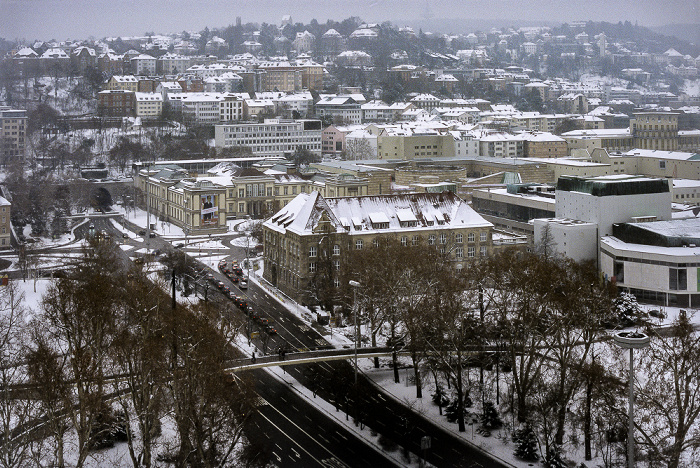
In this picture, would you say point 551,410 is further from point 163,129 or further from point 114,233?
point 163,129

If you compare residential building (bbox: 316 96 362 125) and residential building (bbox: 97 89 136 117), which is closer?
residential building (bbox: 97 89 136 117)

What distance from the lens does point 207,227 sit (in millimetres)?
45062

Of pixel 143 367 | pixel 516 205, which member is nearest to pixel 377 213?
pixel 516 205

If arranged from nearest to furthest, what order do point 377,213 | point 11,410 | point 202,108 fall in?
point 11,410
point 377,213
point 202,108

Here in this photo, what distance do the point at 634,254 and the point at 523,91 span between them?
7785cm

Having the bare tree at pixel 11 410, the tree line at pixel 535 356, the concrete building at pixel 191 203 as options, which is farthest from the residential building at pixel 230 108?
the bare tree at pixel 11 410

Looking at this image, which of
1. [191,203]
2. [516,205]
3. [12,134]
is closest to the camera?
[516,205]

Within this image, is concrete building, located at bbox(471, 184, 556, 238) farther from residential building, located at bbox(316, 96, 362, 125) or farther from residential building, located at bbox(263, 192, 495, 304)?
residential building, located at bbox(316, 96, 362, 125)

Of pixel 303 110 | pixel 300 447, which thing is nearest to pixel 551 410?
pixel 300 447

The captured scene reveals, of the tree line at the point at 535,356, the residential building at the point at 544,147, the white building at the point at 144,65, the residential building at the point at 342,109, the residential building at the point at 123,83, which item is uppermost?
the white building at the point at 144,65

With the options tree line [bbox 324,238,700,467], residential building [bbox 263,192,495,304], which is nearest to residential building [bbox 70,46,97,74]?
residential building [bbox 263,192,495,304]

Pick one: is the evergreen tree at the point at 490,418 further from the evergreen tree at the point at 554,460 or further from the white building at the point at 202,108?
the white building at the point at 202,108

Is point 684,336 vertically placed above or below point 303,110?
below

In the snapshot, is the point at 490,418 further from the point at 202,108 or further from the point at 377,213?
the point at 202,108
